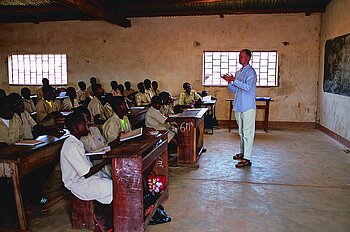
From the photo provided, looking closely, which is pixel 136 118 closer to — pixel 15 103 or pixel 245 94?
pixel 245 94

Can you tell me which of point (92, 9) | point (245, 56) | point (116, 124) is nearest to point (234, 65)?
point (92, 9)

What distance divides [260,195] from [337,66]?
14.5 feet

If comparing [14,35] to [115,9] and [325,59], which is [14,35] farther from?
[325,59]

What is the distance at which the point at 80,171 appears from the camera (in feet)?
8.96

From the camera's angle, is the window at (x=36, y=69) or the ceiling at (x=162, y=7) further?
the window at (x=36, y=69)

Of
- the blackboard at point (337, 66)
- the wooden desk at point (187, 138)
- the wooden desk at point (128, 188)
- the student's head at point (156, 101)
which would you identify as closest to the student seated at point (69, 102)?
the student's head at point (156, 101)

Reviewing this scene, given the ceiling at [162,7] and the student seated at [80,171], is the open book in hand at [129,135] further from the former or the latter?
the ceiling at [162,7]

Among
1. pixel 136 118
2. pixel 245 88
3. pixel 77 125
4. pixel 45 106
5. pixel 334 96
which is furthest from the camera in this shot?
pixel 334 96

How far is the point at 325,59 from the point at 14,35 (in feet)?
28.7

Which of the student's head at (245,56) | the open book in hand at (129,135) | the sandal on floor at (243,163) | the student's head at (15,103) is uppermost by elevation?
the student's head at (245,56)

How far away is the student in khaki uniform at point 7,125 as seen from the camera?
3.67 m

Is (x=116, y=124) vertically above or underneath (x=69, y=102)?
underneath

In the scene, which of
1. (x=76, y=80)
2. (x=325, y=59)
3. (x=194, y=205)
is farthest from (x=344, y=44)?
(x=76, y=80)

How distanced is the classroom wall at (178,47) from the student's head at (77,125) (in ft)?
22.4
